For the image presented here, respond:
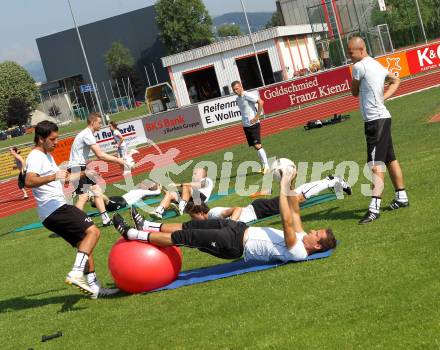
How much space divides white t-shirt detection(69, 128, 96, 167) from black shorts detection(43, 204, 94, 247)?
3.53 metres

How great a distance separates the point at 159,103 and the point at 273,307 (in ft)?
172

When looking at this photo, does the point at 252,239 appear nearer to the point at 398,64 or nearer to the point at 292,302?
the point at 292,302

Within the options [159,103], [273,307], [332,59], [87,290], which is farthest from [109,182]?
[159,103]

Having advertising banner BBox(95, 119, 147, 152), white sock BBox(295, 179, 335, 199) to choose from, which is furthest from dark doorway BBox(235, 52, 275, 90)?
white sock BBox(295, 179, 335, 199)

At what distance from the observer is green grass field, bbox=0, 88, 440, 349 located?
5.17 m

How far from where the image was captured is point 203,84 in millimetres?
60844

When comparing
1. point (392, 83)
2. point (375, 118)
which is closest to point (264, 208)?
point (375, 118)

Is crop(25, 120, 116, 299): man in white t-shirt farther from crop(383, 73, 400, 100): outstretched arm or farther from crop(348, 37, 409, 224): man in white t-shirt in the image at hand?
crop(383, 73, 400, 100): outstretched arm

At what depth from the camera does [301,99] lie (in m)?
31.5

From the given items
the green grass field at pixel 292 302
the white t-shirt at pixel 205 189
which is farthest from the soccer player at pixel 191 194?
the green grass field at pixel 292 302

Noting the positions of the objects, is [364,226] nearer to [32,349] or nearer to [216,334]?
[216,334]

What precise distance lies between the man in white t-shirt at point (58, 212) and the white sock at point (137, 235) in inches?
18.3

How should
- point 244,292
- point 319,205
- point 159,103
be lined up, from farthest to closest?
point 159,103 < point 319,205 < point 244,292

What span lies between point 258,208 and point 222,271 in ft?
7.32
